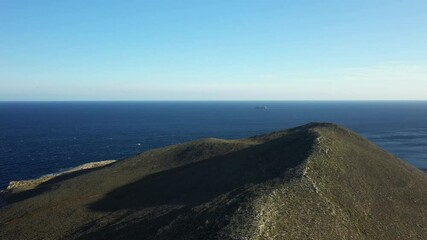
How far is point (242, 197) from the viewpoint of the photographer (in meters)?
39.4

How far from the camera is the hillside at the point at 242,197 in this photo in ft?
117

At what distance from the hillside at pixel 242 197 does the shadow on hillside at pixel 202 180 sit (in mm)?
199

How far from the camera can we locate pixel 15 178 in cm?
10075

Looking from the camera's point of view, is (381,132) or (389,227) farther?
(381,132)

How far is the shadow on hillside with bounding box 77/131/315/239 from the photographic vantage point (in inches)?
1946

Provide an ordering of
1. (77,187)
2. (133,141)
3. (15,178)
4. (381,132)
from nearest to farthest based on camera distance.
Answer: (77,187) < (15,178) < (133,141) < (381,132)

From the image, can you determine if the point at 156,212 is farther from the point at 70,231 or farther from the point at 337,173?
the point at 337,173

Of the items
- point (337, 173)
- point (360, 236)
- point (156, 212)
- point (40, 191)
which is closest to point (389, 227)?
point (360, 236)

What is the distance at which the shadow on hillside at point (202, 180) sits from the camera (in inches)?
1946

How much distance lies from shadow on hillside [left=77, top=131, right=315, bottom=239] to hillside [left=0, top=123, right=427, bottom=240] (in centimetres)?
20

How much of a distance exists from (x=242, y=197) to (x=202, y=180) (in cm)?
2058

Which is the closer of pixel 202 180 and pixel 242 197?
pixel 242 197

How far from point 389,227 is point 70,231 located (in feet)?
124

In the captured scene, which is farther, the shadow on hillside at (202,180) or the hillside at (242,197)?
the shadow on hillside at (202,180)
